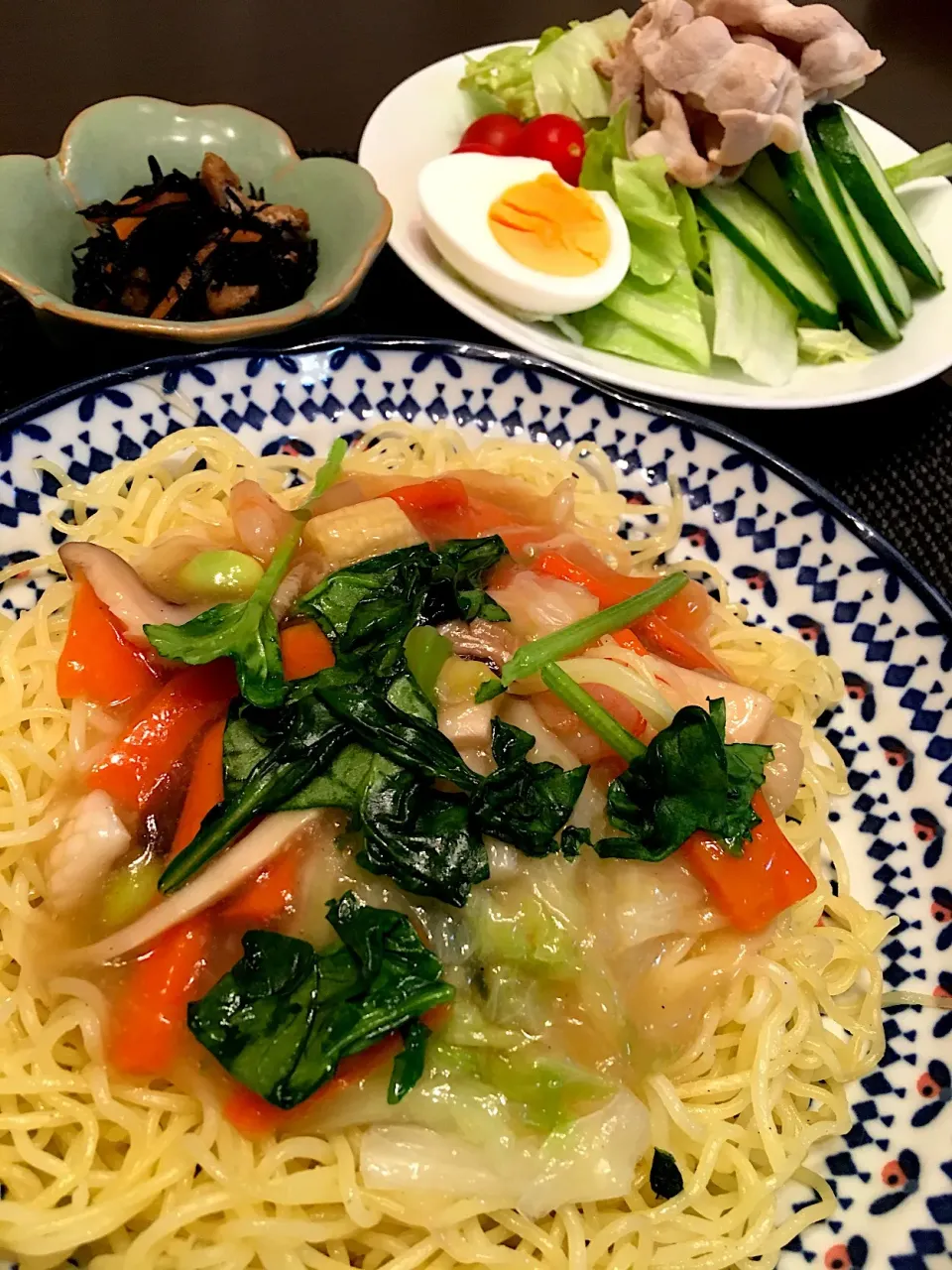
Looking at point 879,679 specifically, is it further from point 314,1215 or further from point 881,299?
point 881,299

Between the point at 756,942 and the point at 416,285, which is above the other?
the point at 416,285

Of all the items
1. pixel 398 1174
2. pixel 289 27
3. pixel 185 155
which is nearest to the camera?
pixel 398 1174

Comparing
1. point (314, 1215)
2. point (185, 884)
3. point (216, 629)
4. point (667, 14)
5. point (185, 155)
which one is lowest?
point (314, 1215)

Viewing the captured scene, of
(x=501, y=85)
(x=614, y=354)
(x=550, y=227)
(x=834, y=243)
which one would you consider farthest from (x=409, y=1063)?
(x=501, y=85)

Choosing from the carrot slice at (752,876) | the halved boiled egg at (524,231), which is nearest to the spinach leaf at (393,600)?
the carrot slice at (752,876)

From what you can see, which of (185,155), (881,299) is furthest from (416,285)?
(881,299)

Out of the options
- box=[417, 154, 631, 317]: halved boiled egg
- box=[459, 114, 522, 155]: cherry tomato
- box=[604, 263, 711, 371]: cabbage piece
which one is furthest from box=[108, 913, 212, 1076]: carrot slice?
box=[459, 114, 522, 155]: cherry tomato
